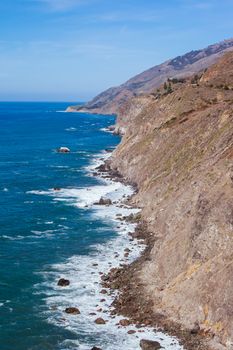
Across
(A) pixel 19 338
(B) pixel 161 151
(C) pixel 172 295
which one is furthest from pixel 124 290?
(B) pixel 161 151

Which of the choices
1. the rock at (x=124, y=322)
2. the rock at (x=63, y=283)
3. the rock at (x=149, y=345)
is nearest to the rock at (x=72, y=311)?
the rock at (x=124, y=322)

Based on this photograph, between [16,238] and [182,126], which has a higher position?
[182,126]

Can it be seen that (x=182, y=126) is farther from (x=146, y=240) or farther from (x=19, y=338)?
(x=19, y=338)

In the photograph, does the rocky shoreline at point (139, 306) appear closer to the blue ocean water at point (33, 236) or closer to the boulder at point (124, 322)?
the boulder at point (124, 322)

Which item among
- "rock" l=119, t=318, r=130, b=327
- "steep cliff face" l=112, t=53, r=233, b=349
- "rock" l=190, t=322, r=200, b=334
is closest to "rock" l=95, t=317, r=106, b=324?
"rock" l=119, t=318, r=130, b=327

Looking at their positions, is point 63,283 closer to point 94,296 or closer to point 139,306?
point 94,296

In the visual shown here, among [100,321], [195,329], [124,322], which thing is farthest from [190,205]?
[100,321]
